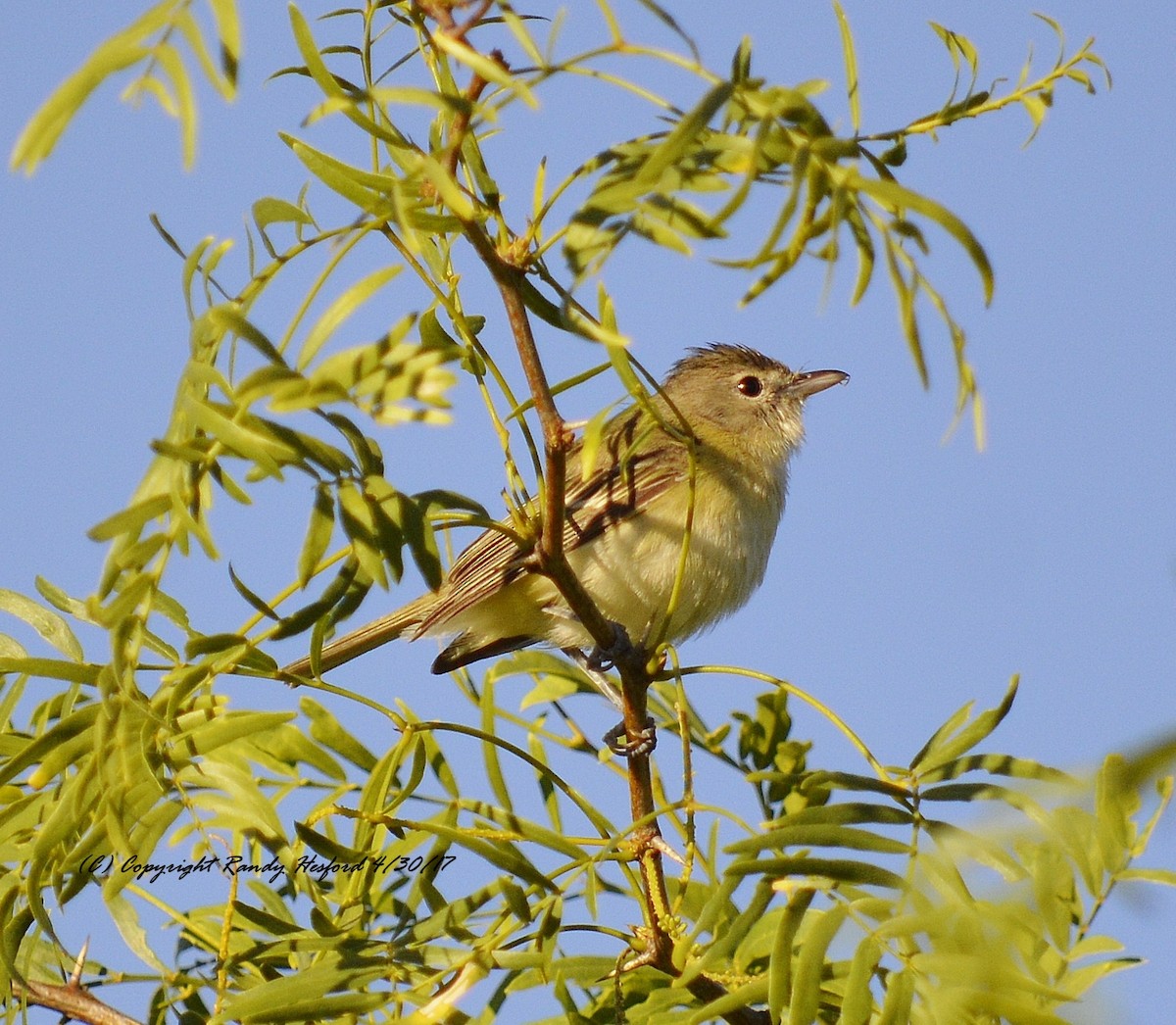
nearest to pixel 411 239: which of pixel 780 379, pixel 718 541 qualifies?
pixel 718 541

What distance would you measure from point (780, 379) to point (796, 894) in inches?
181

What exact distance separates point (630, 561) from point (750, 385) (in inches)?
69.0

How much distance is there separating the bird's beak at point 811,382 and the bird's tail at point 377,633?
2.05 meters

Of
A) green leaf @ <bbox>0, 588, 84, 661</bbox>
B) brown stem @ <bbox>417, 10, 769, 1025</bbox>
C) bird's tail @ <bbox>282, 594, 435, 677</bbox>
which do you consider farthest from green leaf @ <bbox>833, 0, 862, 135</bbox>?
bird's tail @ <bbox>282, 594, 435, 677</bbox>

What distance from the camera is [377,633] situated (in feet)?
17.8

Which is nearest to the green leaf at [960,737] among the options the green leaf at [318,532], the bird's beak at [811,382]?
the green leaf at [318,532]

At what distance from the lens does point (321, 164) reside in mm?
2291

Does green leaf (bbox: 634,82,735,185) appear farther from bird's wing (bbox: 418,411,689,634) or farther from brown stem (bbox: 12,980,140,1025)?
bird's wing (bbox: 418,411,689,634)

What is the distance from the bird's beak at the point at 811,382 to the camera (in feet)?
20.9

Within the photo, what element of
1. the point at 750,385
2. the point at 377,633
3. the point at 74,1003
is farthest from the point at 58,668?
the point at 750,385

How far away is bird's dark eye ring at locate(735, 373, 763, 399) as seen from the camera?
6.40 m

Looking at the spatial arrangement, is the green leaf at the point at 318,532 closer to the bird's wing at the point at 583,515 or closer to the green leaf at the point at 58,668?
the green leaf at the point at 58,668

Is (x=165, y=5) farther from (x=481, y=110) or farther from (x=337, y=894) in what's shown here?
(x=337, y=894)

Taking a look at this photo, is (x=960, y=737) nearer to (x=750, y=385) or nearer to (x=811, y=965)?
(x=811, y=965)
